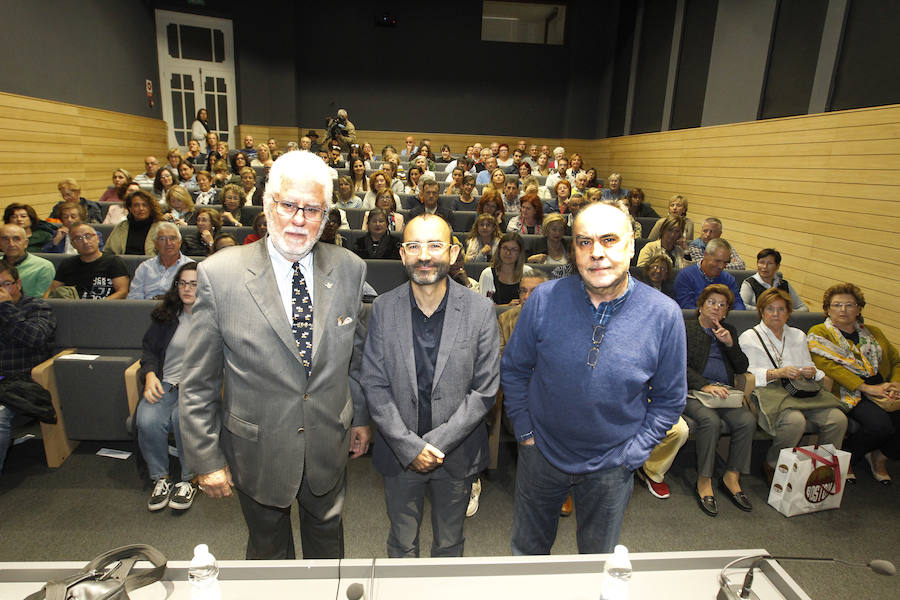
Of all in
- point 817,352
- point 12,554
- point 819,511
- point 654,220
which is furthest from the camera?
point 654,220

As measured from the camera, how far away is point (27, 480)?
2723 mm

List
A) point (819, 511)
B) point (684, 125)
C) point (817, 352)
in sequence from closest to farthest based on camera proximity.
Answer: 1. point (819, 511)
2. point (817, 352)
3. point (684, 125)

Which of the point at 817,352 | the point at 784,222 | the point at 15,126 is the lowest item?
the point at 817,352

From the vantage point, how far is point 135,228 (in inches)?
169

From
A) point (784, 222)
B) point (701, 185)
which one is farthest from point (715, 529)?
point (701, 185)

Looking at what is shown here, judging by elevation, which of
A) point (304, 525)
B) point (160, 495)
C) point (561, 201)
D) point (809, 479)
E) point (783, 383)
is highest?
point (561, 201)

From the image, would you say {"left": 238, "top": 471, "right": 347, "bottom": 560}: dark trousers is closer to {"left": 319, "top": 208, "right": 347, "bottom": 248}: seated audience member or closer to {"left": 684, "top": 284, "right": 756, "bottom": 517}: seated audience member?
{"left": 684, "top": 284, "right": 756, "bottom": 517}: seated audience member

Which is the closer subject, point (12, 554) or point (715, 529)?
point (12, 554)

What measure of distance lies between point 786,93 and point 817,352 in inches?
129

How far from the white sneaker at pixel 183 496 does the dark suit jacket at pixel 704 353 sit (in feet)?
9.04

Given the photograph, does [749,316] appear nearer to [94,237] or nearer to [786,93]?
[786,93]

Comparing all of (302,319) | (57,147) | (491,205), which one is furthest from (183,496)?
(57,147)

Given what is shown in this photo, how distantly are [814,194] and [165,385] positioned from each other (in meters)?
5.27

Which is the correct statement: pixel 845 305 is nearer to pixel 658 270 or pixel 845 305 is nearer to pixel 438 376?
pixel 658 270
